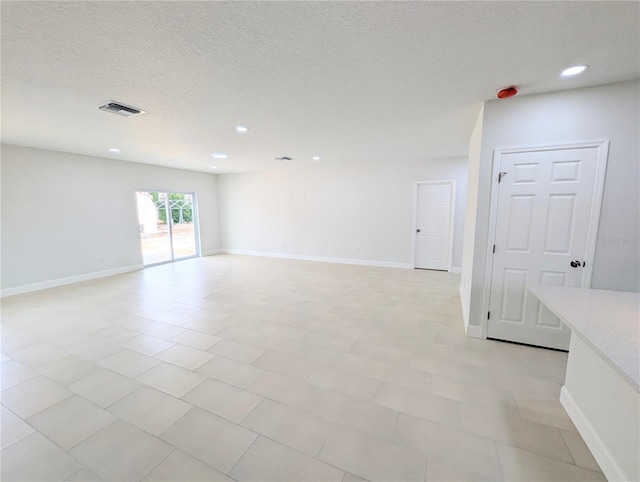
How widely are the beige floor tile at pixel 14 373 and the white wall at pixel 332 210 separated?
5640mm

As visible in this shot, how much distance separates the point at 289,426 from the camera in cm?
177

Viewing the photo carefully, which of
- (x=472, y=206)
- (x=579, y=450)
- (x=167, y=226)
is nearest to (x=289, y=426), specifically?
(x=579, y=450)

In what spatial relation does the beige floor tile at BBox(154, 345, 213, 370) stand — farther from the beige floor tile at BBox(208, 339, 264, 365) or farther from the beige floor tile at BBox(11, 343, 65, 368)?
the beige floor tile at BBox(11, 343, 65, 368)

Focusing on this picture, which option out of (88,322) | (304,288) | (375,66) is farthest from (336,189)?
(88,322)

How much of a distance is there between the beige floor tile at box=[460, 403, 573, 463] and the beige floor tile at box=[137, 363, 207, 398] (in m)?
2.12

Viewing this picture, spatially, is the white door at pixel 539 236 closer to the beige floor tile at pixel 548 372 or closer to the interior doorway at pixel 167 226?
the beige floor tile at pixel 548 372

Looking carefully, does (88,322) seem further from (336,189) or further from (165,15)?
(336,189)

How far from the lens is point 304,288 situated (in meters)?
4.86

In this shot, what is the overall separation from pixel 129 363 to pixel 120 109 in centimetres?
264

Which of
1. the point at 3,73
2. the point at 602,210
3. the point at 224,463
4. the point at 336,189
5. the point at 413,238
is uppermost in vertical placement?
the point at 3,73

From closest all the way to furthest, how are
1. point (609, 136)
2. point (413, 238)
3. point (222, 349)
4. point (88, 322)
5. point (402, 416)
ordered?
point (402, 416), point (609, 136), point (222, 349), point (88, 322), point (413, 238)

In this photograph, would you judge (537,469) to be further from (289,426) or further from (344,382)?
(289,426)

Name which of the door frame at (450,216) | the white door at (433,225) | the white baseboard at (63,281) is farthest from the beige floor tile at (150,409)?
the white door at (433,225)

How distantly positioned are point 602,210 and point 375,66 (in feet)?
8.07
